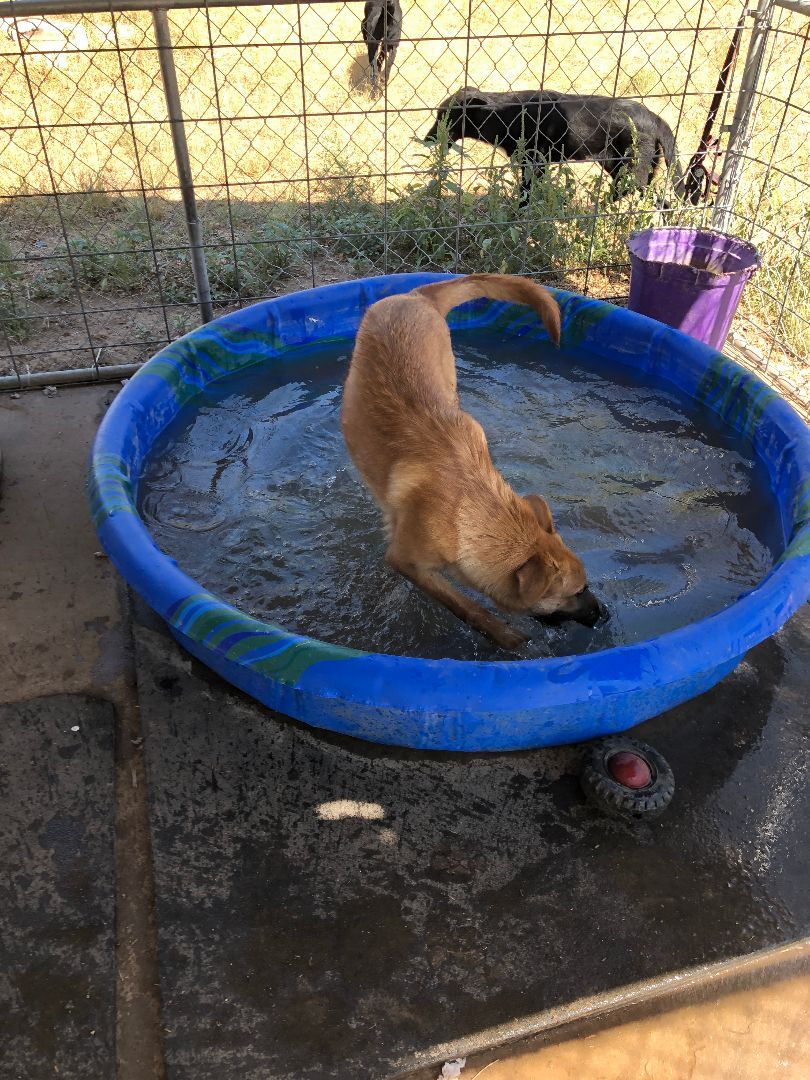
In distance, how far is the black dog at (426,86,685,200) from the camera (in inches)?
247

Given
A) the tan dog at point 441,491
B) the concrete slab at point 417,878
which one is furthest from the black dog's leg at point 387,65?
the concrete slab at point 417,878

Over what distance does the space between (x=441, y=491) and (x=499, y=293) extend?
1.51m

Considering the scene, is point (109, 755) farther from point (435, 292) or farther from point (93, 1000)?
point (435, 292)

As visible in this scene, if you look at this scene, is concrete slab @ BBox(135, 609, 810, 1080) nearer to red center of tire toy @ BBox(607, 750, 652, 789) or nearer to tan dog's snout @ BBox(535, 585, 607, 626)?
red center of tire toy @ BBox(607, 750, 652, 789)

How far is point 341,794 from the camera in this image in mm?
2646

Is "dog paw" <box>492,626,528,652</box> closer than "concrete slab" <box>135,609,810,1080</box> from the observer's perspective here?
No

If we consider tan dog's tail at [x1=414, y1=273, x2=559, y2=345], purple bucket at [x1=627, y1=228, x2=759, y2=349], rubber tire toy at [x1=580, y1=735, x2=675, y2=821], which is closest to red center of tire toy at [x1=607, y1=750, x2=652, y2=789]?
rubber tire toy at [x1=580, y1=735, x2=675, y2=821]

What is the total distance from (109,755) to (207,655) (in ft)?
1.55

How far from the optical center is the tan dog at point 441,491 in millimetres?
2848

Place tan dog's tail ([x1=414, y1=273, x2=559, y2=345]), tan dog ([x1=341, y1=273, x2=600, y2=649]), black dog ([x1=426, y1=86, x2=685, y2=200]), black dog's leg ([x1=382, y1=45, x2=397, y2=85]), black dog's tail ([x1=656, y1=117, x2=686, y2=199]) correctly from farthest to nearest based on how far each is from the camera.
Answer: black dog ([x1=426, y1=86, x2=685, y2=200]) < black dog's tail ([x1=656, y1=117, x2=686, y2=199]) < black dog's leg ([x1=382, y1=45, x2=397, y2=85]) < tan dog's tail ([x1=414, y1=273, x2=559, y2=345]) < tan dog ([x1=341, y1=273, x2=600, y2=649])

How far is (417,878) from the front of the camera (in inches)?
95.8

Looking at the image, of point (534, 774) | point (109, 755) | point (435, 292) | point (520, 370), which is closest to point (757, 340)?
point (520, 370)

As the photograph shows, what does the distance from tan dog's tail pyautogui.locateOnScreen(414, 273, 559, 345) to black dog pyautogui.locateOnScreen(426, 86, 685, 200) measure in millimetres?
2463

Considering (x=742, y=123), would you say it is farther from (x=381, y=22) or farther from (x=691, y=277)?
(x=381, y=22)
